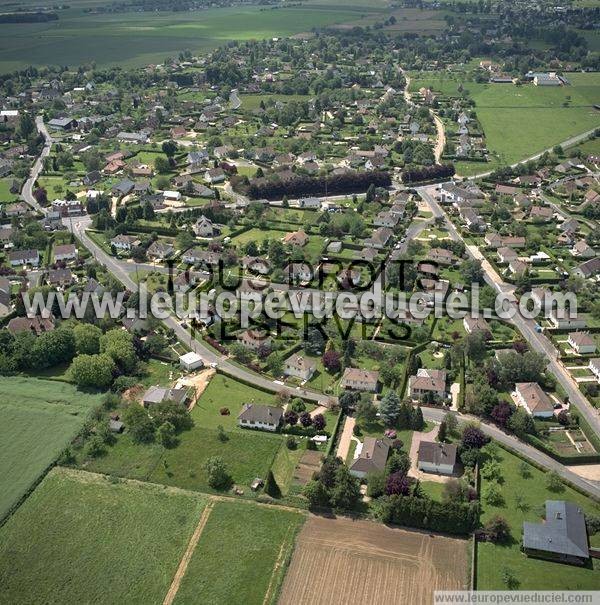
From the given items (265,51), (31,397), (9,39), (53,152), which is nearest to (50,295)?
(31,397)

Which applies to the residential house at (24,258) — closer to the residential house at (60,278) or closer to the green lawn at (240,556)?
the residential house at (60,278)

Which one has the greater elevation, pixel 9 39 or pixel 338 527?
pixel 9 39

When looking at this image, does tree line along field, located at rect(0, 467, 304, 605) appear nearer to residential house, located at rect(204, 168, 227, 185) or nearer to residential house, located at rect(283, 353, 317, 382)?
residential house, located at rect(283, 353, 317, 382)

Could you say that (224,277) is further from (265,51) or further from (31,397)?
(265,51)

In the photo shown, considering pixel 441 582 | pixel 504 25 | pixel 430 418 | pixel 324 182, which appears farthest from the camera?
pixel 504 25

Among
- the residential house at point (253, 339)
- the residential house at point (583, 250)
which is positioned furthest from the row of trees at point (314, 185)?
the residential house at point (253, 339)

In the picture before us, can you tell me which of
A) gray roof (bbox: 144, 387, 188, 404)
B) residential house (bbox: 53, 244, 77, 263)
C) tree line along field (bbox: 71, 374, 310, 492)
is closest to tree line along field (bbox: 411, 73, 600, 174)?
residential house (bbox: 53, 244, 77, 263)

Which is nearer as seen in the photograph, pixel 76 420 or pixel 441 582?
pixel 441 582
